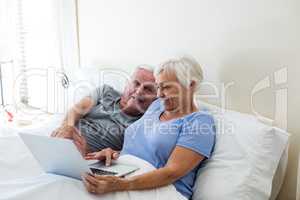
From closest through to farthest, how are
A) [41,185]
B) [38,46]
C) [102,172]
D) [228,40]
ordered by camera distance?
[41,185]
[102,172]
[228,40]
[38,46]

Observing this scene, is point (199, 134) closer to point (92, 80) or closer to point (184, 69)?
point (184, 69)

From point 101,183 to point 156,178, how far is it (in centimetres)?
21

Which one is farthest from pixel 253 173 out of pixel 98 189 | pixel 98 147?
pixel 98 147

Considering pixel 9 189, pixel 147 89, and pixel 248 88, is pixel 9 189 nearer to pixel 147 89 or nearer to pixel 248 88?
pixel 147 89

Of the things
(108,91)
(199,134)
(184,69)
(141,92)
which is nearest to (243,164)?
(199,134)

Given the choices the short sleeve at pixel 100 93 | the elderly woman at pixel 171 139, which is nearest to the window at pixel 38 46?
the short sleeve at pixel 100 93

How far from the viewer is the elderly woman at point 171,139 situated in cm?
134

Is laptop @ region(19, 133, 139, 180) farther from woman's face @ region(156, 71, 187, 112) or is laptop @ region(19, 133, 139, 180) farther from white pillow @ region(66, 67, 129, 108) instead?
white pillow @ region(66, 67, 129, 108)

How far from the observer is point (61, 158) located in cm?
131

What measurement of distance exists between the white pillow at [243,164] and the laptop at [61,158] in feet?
0.98

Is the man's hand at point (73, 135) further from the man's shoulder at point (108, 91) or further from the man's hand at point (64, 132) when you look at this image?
the man's shoulder at point (108, 91)

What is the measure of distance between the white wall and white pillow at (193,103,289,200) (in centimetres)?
17

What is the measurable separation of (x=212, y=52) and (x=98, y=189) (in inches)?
35.3

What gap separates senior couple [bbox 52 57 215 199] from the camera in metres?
1.36
